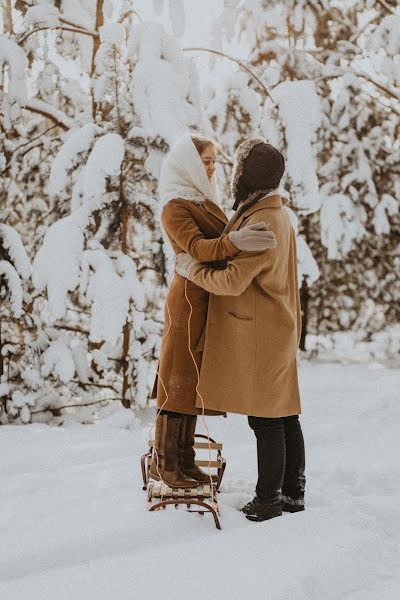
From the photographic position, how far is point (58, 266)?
180 inches

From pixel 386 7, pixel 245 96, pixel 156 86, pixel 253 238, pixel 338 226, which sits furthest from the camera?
pixel 338 226

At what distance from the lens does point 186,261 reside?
286cm

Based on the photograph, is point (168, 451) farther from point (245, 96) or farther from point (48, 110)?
point (245, 96)

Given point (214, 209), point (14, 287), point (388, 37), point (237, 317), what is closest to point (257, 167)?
point (214, 209)

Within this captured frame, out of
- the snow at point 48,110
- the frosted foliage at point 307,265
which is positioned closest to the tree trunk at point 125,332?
the snow at point 48,110

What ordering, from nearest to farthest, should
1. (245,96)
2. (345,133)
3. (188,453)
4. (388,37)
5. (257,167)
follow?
(257,167) < (188,453) < (245,96) < (388,37) < (345,133)

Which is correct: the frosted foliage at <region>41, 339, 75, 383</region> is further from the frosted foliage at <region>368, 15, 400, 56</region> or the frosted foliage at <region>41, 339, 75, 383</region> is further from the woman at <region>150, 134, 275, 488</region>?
the frosted foliage at <region>368, 15, 400, 56</region>

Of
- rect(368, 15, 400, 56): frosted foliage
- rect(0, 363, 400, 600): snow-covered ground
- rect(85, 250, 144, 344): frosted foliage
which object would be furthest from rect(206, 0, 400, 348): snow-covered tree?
rect(0, 363, 400, 600): snow-covered ground

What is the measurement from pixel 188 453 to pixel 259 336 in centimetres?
83

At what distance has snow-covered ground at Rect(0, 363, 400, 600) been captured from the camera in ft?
7.19

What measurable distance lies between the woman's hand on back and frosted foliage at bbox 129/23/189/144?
7.06ft

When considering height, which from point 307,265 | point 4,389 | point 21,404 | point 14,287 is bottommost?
point 21,404

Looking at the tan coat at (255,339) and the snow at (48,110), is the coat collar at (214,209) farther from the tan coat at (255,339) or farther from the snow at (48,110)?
the snow at (48,110)

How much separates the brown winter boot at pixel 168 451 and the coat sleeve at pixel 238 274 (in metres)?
0.71
